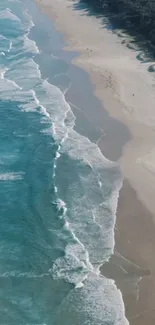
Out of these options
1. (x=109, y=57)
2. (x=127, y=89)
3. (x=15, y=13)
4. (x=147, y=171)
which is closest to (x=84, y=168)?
(x=147, y=171)

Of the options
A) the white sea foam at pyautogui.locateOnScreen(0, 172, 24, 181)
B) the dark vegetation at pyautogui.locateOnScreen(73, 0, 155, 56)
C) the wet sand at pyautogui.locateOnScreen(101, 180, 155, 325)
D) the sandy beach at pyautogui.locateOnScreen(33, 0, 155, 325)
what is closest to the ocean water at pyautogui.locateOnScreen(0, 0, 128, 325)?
the white sea foam at pyautogui.locateOnScreen(0, 172, 24, 181)

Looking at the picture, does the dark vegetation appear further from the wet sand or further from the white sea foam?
the wet sand

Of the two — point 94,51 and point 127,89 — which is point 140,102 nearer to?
point 127,89

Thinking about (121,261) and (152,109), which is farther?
(152,109)

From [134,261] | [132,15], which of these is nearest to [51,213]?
[134,261]

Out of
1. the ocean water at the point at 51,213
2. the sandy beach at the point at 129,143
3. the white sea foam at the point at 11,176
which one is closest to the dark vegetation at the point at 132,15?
the sandy beach at the point at 129,143

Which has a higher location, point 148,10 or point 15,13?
point 148,10
